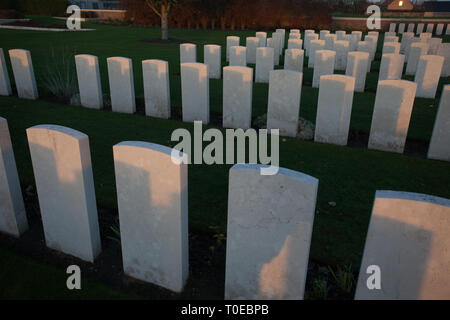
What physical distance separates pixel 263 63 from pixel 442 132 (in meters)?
5.95

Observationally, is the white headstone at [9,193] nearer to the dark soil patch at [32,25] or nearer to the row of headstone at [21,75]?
the row of headstone at [21,75]

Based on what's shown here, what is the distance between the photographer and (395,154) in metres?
5.52

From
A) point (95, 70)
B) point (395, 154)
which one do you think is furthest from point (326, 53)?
point (95, 70)

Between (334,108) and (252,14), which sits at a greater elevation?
(252,14)

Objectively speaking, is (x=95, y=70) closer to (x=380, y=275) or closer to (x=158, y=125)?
(x=158, y=125)

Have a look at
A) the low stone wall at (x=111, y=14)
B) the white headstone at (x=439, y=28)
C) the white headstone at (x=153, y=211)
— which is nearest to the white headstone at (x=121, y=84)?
the white headstone at (x=153, y=211)

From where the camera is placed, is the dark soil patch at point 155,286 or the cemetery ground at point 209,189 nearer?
the dark soil patch at point 155,286

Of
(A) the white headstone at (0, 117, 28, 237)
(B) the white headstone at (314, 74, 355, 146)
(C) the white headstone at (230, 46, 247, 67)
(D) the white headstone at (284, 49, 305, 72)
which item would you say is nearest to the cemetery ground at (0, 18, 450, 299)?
Result: (A) the white headstone at (0, 117, 28, 237)

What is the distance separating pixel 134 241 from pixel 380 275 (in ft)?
5.98

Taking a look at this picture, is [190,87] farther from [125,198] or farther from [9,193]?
[125,198]

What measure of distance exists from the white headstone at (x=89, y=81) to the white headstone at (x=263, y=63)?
185 inches

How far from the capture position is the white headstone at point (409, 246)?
1971mm

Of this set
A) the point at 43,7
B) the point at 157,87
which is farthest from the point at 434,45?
the point at 43,7

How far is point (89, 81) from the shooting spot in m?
7.55
